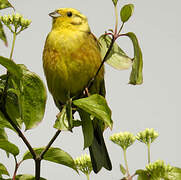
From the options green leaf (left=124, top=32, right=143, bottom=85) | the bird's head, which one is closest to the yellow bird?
the bird's head

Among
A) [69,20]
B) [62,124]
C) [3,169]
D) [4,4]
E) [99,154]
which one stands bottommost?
[99,154]

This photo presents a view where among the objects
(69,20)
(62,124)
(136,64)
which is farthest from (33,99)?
(69,20)

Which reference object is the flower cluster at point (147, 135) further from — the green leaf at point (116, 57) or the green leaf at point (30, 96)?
the green leaf at point (30, 96)

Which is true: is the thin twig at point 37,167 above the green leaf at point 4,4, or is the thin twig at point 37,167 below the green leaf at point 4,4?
below

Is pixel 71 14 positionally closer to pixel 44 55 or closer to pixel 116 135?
pixel 44 55

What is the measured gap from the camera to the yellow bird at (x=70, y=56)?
1.55m

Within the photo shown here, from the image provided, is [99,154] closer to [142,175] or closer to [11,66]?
[142,175]

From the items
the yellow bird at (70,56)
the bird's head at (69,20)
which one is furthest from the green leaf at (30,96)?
the bird's head at (69,20)

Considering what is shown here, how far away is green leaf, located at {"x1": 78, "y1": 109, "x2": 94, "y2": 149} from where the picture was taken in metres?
1.15

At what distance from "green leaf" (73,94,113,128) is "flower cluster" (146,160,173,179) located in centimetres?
20

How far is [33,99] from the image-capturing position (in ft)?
3.39

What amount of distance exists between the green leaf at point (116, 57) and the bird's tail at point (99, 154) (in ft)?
2.42

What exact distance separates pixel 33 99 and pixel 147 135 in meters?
0.47

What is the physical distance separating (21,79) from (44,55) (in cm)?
66
